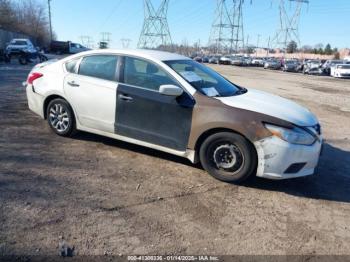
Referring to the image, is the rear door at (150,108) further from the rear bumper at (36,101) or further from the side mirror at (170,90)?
the rear bumper at (36,101)

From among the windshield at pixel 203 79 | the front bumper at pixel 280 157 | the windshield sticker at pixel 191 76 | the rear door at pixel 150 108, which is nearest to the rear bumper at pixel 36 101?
the rear door at pixel 150 108

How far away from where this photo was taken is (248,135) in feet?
14.6

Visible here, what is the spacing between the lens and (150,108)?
199 inches

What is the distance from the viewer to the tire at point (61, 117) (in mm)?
5914

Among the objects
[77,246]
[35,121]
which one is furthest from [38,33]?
[77,246]

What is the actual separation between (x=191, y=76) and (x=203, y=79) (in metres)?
0.28

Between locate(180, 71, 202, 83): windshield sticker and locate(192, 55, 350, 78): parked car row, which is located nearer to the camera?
locate(180, 71, 202, 83): windshield sticker

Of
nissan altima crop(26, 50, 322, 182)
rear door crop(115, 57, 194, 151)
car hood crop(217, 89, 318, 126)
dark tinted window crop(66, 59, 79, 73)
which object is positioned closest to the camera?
nissan altima crop(26, 50, 322, 182)

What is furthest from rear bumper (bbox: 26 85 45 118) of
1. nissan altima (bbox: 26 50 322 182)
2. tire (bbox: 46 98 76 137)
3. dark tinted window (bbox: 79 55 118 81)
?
dark tinted window (bbox: 79 55 118 81)

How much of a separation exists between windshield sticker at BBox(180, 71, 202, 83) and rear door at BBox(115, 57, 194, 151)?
19cm

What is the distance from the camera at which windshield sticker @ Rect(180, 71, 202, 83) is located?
16.5ft

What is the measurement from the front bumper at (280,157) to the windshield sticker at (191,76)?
131 centimetres

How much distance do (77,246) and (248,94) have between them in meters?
3.39

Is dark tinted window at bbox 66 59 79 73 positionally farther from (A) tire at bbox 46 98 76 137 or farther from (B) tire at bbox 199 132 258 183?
(B) tire at bbox 199 132 258 183
